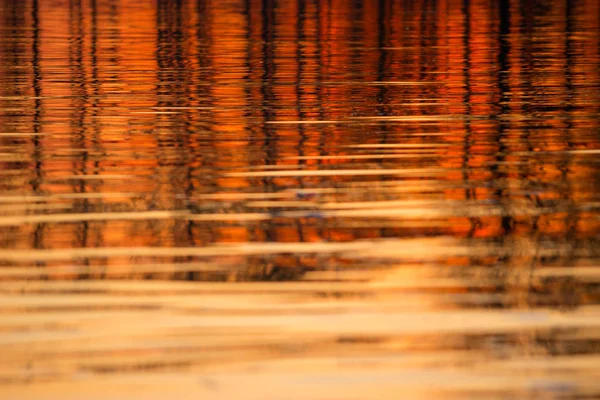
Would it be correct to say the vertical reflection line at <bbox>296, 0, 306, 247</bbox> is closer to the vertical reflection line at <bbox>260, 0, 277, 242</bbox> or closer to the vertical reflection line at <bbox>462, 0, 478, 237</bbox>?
the vertical reflection line at <bbox>260, 0, 277, 242</bbox>

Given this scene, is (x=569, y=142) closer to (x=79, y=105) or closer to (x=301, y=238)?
(x=301, y=238)

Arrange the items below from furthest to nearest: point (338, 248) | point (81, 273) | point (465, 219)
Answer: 1. point (465, 219)
2. point (338, 248)
3. point (81, 273)

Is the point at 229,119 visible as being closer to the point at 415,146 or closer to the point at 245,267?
the point at 415,146

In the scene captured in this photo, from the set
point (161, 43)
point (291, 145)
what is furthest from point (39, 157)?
point (161, 43)

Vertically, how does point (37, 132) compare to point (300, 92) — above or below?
above

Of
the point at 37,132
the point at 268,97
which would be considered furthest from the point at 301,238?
the point at 268,97

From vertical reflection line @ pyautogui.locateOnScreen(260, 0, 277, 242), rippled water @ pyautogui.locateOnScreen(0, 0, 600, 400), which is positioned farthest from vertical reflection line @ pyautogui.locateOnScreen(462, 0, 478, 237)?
vertical reflection line @ pyautogui.locateOnScreen(260, 0, 277, 242)

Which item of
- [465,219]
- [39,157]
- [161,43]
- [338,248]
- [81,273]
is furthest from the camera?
[161,43]

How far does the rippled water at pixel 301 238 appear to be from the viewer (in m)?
5.39

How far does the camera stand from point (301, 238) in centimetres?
776

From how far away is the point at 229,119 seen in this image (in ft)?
44.9

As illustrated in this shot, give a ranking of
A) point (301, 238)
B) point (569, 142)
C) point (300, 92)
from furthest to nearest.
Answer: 1. point (300, 92)
2. point (569, 142)
3. point (301, 238)

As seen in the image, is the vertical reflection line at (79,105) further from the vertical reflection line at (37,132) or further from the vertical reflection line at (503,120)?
the vertical reflection line at (503,120)

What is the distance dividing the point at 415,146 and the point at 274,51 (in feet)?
42.0
